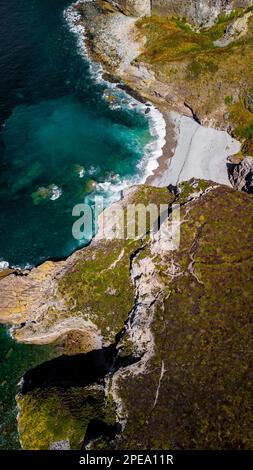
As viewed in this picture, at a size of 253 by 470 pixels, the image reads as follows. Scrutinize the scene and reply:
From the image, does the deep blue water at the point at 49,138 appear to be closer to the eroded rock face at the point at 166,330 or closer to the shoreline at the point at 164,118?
the shoreline at the point at 164,118

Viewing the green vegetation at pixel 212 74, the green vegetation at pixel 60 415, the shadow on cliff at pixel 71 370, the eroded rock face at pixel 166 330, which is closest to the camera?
the eroded rock face at pixel 166 330

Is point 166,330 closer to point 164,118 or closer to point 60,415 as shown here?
point 60,415

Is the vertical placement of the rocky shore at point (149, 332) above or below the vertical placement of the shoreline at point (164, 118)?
below

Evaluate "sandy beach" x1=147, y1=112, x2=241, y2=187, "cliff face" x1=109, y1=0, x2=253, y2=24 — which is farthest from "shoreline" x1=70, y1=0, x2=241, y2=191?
"cliff face" x1=109, y1=0, x2=253, y2=24

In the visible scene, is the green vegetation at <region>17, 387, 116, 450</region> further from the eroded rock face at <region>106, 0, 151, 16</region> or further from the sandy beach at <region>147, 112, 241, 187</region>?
the eroded rock face at <region>106, 0, 151, 16</region>

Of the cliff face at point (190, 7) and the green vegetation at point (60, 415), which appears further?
the cliff face at point (190, 7)

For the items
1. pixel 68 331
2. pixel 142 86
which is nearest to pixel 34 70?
pixel 142 86

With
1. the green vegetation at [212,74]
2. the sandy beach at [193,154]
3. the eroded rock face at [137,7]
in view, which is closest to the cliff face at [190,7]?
the eroded rock face at [137,7]
